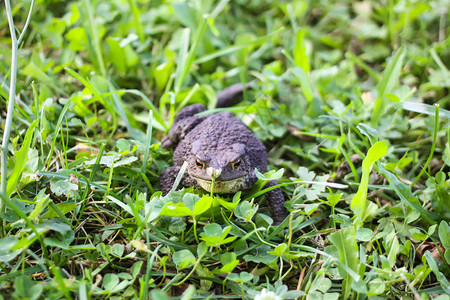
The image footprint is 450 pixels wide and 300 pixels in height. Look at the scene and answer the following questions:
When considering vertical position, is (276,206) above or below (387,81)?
below

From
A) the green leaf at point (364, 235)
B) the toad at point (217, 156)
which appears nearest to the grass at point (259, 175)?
the green leaf at point (364, 235)

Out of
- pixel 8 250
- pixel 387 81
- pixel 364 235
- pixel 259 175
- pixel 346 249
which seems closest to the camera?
pixel 8 250

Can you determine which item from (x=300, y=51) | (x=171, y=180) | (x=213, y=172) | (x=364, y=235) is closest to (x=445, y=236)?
(x=364, y=235)

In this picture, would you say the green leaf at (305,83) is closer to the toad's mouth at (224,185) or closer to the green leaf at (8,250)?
the toad's mouth at (224,185)

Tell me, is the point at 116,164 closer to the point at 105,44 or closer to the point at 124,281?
the point at 124,281

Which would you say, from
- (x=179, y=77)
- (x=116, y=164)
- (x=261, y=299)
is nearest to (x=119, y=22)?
(x=179, y=77)

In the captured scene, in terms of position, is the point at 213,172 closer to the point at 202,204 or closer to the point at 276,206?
the point at 202,204
